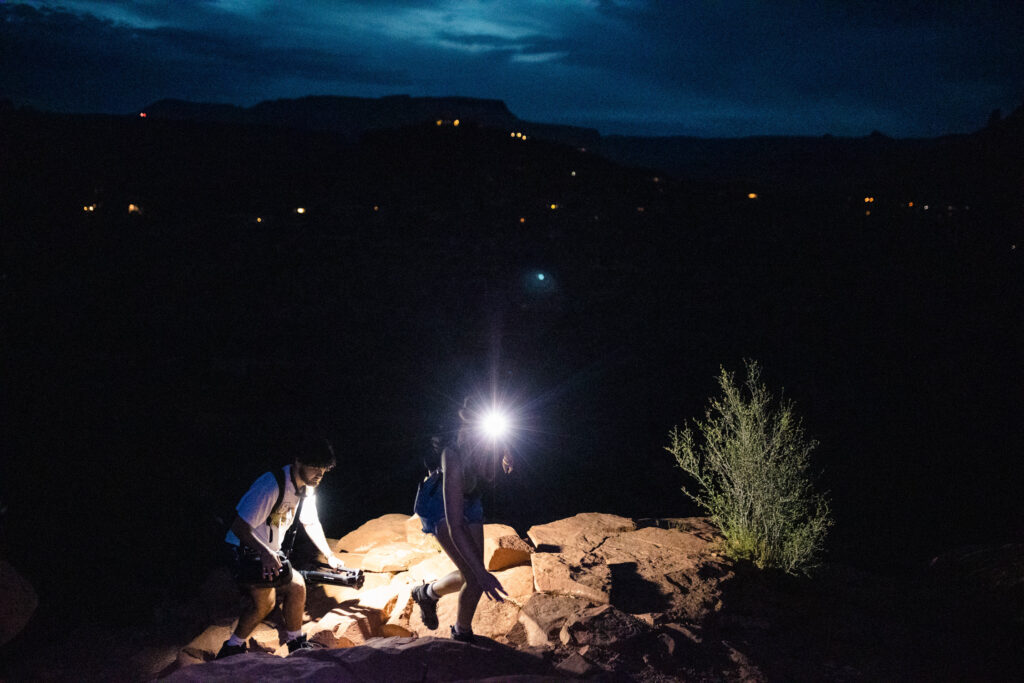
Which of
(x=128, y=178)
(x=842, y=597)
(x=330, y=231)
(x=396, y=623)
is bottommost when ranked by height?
(x=396, y=623)

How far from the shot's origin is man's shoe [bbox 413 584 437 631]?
3.99m

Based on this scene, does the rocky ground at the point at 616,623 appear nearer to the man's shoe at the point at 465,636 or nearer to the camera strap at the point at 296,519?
the man's shoe at the point at 465,636

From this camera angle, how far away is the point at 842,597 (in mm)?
4445

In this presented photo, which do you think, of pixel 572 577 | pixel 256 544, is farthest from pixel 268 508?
pixel 572 577

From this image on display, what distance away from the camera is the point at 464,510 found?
3.53m

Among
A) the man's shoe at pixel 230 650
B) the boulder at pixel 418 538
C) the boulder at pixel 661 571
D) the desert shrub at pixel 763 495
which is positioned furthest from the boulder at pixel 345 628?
the desert shrub at pixel 763 495

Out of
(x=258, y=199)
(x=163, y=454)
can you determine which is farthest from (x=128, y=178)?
(x=163, y=454)

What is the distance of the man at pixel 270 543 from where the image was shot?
12.3 feet

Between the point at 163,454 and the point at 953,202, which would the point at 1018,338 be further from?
the point at 163,454

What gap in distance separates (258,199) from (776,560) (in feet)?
100

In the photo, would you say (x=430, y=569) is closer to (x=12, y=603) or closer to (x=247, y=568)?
(x=247, y=568)

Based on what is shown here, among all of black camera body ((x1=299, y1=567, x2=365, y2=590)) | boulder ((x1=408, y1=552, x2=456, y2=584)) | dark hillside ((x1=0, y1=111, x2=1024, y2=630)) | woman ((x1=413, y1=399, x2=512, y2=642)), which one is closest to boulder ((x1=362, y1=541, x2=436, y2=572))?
boulder ((x1=408, y1=552, x2=456, y2=584))

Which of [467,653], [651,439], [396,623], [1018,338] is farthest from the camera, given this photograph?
[1018,338]

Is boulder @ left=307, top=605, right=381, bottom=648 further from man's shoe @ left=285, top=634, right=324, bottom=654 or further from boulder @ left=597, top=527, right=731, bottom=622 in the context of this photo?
boulder @ left=597, top=527, right=731, bottom=622
